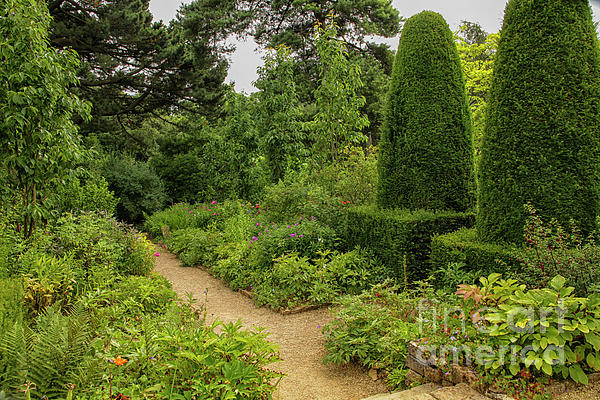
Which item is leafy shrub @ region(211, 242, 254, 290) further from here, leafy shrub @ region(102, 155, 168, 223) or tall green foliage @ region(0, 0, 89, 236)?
leafy shrub @ region(102, 155, 168, 223)

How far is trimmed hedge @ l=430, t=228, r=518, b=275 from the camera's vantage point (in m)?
3.97

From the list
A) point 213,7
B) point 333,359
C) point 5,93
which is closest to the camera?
point 333,359

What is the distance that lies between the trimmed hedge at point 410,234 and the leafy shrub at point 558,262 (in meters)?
1.44

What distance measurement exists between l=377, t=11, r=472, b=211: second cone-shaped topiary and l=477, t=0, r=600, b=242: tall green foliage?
1228mm

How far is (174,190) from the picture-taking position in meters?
14.4

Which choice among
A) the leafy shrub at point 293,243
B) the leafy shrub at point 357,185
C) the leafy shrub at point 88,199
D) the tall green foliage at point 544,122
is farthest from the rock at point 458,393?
the leafy shrub at point 88,199

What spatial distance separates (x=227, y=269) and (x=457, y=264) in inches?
153

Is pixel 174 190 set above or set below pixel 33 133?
below

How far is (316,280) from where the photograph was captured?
548cm

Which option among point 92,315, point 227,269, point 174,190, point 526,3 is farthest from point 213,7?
point 92,315

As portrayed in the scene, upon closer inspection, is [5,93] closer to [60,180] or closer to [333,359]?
[60,180]

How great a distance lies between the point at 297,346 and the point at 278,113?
7879 millimetres

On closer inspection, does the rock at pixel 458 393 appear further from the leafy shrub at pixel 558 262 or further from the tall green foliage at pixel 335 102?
the tall green foliage at pixel 335 102

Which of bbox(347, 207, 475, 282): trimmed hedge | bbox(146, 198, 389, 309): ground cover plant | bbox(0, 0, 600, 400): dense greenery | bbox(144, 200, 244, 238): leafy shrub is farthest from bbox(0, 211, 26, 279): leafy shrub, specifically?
bbox(144, 200, 244, 238): leafy shrub
